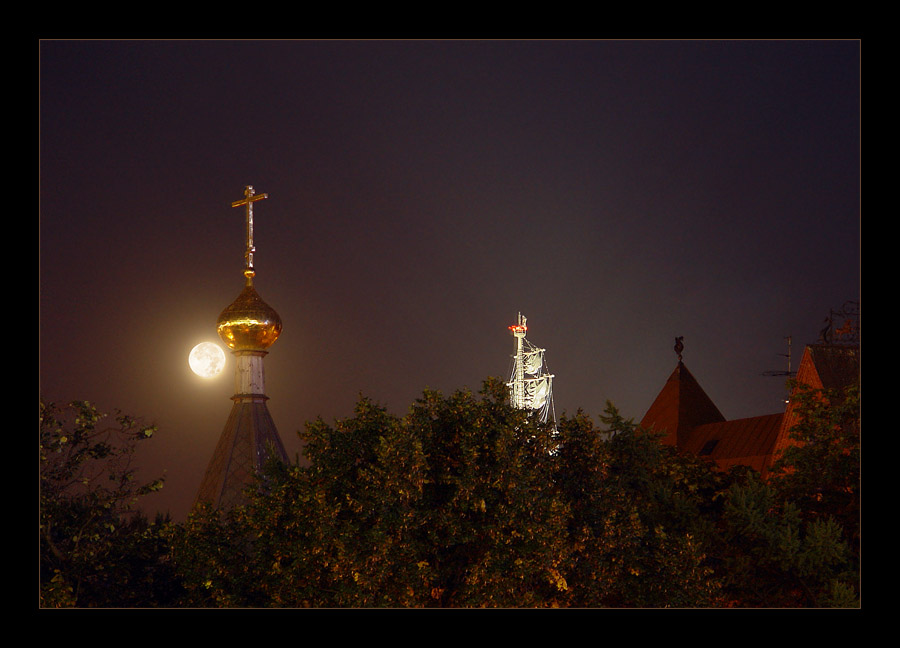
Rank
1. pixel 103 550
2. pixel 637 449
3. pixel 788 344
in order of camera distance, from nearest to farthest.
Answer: pixel 103 550 < pixel 637 449 < pixel 788 344

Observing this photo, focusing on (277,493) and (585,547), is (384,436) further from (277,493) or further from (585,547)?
(585,547)

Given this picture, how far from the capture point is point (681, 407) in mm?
62469

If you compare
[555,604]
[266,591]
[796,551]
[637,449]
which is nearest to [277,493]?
[266,591]

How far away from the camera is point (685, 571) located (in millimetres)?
23578

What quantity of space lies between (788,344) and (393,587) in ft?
146

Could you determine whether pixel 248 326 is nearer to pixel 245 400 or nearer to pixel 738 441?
pixel 245 400

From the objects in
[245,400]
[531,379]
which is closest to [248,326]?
[245,400]

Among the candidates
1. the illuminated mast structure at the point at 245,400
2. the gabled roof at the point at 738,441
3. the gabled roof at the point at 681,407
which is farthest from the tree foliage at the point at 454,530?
the gabled roof at the point at 681,407

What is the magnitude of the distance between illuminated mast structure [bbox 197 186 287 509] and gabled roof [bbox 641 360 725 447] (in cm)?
2642

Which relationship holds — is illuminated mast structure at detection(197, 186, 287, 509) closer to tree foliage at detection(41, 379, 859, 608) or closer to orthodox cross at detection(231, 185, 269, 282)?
orthodox cross at detection(231, 185, 269, 282)

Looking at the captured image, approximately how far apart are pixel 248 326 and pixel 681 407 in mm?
28526

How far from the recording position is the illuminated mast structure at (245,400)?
39.8 metres

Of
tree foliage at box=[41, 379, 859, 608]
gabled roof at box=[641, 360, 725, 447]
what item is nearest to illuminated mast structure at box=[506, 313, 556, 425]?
gabled roof at box=[641, 360, 725, 447]

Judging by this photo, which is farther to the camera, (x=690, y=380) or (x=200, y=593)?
(x=690, y=380)
